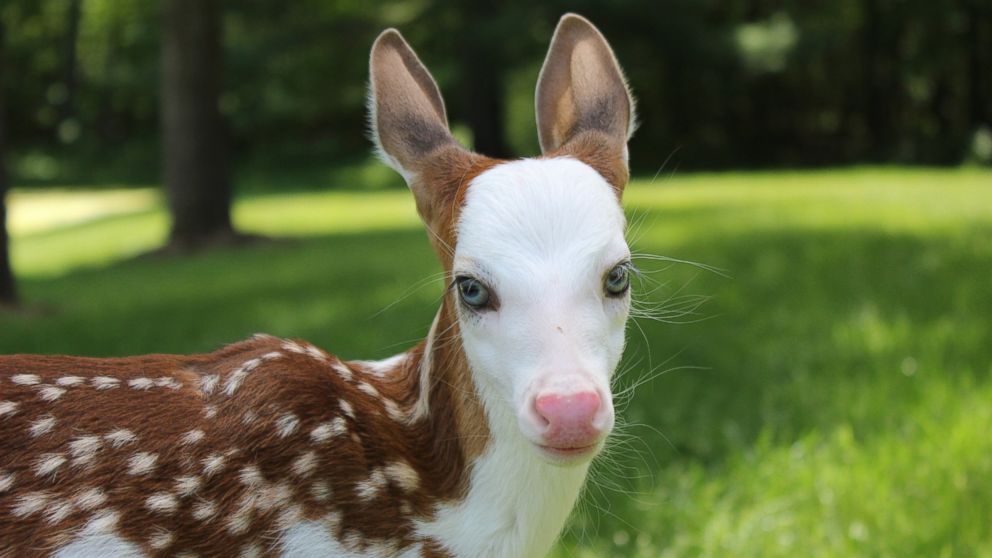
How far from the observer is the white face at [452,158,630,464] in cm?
230

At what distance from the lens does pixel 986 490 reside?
4098 mm

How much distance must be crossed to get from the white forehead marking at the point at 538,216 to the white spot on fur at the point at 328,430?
0.50 metres

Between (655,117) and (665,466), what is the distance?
30528mm

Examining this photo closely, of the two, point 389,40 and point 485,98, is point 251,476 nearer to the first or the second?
point 389,40

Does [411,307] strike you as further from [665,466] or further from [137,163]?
[137,163]

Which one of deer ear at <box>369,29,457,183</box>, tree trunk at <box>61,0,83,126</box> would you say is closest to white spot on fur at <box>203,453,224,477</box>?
deer ear at <box>369,29,457,183</box>

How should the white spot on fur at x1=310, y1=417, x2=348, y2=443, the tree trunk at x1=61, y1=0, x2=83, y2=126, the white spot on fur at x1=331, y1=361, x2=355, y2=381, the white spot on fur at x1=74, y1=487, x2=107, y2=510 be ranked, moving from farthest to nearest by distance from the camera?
the tree trunk at x1=61, y1=0, x2=83, y2=126 < the white spot on fur at x1=331, y1=361, x2=355, y2=381 < the white spot on fur at x1=310, y1=417, x2=348, y2=443 < the white spot on fur at x1=74, y1=487, x2=107, y2=510

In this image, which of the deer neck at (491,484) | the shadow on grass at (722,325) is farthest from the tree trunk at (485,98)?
the deer neck at (491,484)

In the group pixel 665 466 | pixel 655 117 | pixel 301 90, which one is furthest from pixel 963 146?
pixel 665 466

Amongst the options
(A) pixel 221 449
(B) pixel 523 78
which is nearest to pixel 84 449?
(A) pixel 221 449

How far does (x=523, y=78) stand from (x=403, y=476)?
29835 millimetres

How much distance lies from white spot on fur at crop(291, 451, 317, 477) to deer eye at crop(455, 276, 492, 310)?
0.52 meters

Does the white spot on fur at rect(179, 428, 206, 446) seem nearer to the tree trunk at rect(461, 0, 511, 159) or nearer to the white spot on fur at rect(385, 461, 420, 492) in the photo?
the white spot on fur at rect(385, 461, 420, 492)

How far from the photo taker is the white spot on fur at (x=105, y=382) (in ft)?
8.39
